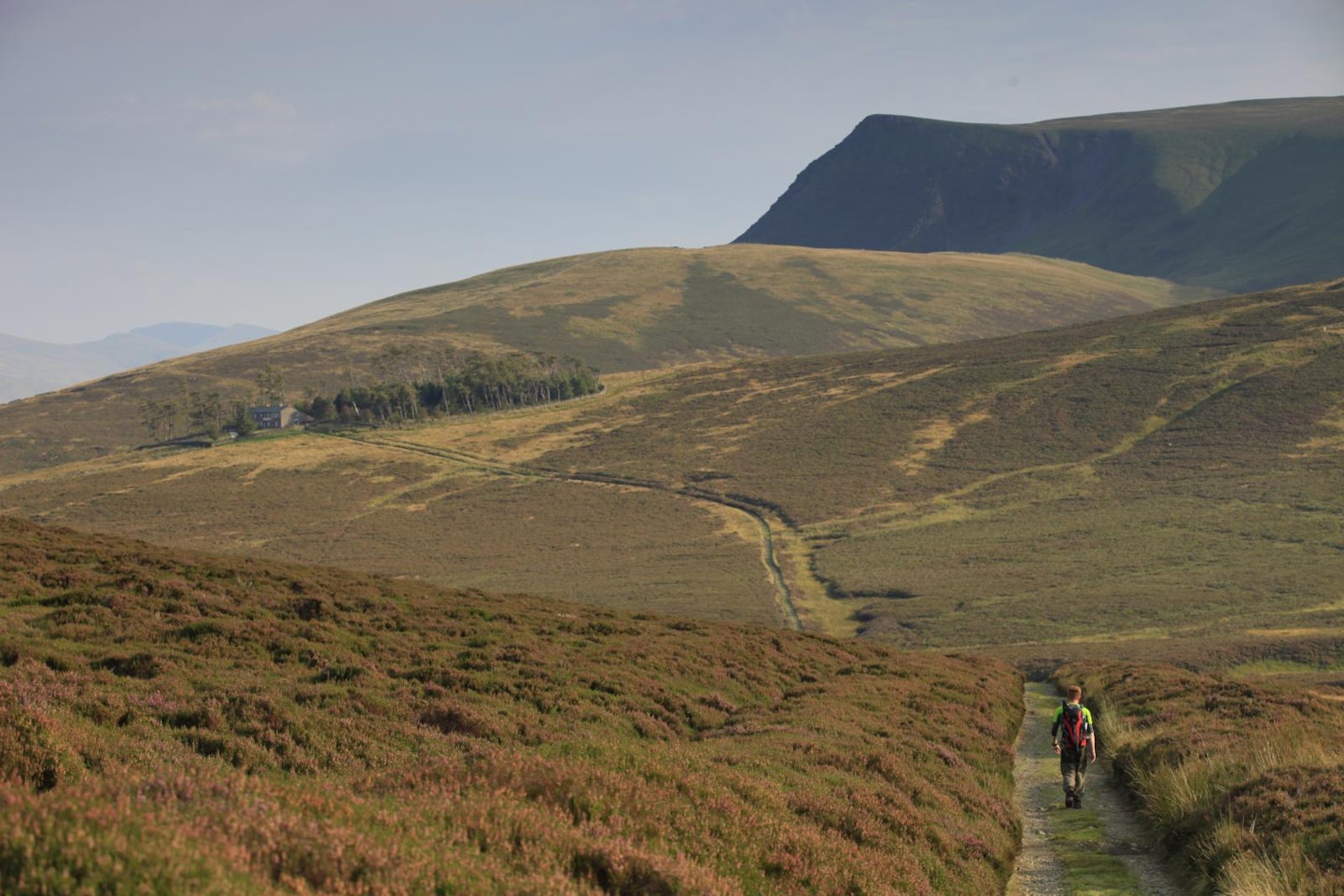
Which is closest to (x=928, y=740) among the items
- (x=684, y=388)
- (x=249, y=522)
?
(x=249, y=522)

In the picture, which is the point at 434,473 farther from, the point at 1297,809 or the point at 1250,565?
the point at 1297,809

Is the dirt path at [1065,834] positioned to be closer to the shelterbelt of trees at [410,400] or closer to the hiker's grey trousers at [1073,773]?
the hiker's grey trousers at [1073,773]

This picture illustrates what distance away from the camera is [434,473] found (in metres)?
146

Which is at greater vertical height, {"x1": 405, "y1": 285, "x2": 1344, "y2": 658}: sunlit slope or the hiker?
the hiker

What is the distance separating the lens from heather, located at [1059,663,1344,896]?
1359 cm

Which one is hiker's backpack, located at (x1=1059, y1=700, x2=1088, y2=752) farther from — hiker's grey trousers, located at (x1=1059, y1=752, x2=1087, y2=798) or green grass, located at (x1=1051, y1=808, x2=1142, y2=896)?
green grass, located at (x1=1051, y1=808, x2=1142, y2=896)

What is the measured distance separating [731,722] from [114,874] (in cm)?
1887

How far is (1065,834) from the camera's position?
62.1 feet

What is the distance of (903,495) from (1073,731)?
335ft

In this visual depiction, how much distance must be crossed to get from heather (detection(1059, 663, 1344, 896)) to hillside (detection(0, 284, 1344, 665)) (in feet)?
102

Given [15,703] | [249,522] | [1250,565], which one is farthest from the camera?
[249,522]

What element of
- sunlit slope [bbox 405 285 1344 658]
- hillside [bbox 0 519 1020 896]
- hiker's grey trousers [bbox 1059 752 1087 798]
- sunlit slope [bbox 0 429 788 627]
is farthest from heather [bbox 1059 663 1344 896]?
sunlit slope [bbox 0 429 788 627]

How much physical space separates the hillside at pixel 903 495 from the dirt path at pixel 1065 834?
36.0 meters

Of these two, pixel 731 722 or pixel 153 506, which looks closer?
pixel 731 722
